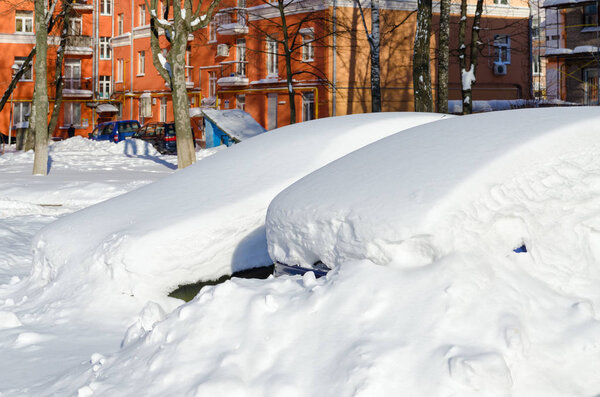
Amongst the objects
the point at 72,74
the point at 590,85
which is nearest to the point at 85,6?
the point at 72,74

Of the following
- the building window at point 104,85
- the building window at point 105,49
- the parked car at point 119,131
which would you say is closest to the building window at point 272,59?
the parked car at point 119,131

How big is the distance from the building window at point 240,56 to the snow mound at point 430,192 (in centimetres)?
3324

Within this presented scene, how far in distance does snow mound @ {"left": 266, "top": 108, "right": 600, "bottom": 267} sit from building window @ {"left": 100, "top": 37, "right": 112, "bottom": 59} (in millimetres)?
47553

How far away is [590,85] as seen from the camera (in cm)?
3547

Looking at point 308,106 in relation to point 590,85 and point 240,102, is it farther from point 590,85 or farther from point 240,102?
point 590,85

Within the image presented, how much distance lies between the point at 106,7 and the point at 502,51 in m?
27.3

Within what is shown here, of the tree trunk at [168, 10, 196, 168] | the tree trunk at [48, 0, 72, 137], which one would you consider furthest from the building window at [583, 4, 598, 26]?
the tree trunk at [168, 10, 196, 168]

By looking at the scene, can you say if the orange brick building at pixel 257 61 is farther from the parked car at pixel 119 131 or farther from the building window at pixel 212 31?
the parked car at pixel 119 131

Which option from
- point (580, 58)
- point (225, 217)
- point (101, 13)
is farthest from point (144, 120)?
point (225, 217)

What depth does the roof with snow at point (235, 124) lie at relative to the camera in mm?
25609

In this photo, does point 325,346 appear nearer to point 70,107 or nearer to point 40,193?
point 40,193

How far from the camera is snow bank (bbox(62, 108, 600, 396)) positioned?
3.22m

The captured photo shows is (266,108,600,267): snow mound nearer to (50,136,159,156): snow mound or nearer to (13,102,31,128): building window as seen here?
(50,136,159,156): snow mound

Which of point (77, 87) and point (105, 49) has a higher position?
point (105, 49)
